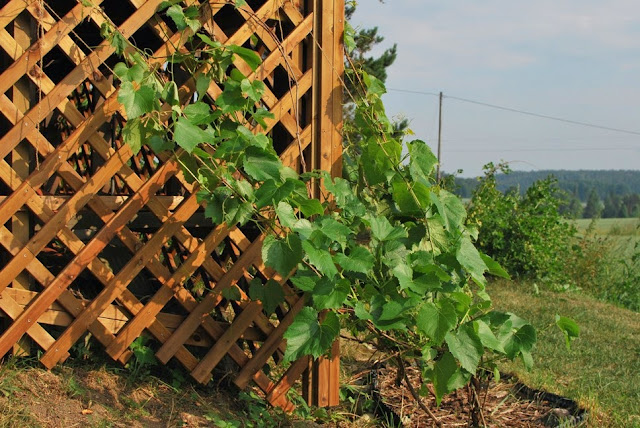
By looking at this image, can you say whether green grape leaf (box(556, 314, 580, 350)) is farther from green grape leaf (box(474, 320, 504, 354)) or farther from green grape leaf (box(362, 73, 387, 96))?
green grape leaf (box(362, 73, 387, 96))

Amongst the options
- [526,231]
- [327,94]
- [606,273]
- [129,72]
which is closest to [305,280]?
[327,94]

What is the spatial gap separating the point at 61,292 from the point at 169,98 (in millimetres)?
865

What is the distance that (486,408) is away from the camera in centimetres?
325

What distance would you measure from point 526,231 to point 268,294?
5.57m

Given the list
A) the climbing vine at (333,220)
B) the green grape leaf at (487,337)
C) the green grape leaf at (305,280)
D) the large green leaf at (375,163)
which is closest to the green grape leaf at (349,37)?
the climbing vine at (333,220)

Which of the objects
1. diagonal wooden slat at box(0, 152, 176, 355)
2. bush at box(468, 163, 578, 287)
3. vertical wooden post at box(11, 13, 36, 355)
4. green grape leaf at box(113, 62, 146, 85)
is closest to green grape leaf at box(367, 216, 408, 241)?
diagonal wooden slat at box(0, 152, 176, 355)

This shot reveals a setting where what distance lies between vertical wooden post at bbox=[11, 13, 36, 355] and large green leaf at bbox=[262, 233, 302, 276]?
3.14 ft

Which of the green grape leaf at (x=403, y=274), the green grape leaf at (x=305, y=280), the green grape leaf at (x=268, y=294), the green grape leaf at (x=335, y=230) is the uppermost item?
the green grape leaf at (x=335, y=230)

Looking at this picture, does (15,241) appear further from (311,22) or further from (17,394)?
(311,22)

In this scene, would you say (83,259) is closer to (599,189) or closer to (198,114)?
(198,114)

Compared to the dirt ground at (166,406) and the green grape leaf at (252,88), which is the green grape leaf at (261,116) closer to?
the green grape leaf at (252,88)

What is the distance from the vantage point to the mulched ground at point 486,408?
310 centimetres

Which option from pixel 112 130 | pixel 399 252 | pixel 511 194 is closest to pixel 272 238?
pixel 399 252

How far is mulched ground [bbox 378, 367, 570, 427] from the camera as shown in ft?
10.2
